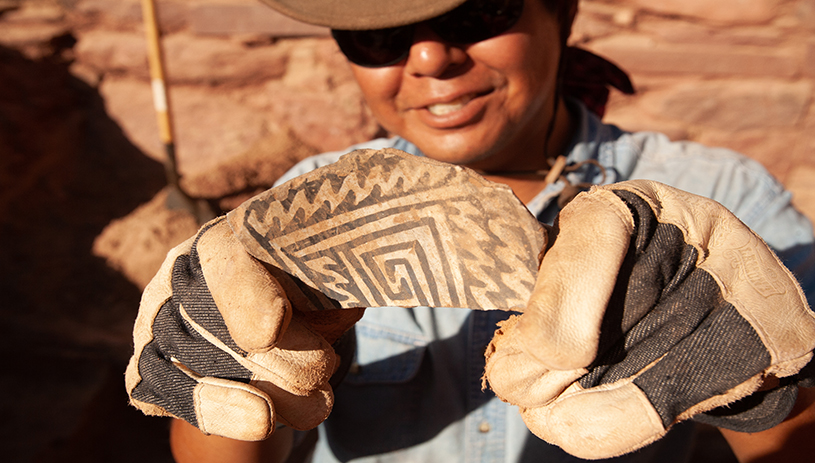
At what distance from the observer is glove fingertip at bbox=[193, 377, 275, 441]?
0.61 metres

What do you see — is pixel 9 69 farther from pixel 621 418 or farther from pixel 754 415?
pixel 754 415

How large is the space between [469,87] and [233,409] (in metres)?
0.69

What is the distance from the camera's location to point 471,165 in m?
1.17

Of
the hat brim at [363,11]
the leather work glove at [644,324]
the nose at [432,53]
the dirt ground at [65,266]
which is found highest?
the hat brim at [363,11]

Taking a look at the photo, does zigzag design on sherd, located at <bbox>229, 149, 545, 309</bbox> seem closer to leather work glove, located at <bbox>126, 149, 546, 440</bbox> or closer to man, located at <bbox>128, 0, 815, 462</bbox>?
leather work glove, located at <bbox>126, 149, 546, 440</bbox>

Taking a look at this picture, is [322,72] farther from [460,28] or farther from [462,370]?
[462,370]

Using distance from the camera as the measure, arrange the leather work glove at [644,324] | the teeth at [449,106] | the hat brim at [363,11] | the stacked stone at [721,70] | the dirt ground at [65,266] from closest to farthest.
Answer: the leather work glove at [644,324], the hat brim at [363,11], the teeth at [449,106], the stacked stone at [721,70], the dirt ground at [65,266]

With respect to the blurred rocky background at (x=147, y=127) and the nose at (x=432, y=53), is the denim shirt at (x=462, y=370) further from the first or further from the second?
the blurred rocky background at (x=147, y=127)

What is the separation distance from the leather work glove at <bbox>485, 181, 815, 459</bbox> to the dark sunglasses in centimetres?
46

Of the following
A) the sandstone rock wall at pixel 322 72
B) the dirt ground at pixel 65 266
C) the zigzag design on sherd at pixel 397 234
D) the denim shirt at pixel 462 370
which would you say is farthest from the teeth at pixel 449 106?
the dirt ground at pixel 65 266

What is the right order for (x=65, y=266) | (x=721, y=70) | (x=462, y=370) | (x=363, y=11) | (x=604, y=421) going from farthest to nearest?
(x=65, y=266), (x=721, y=70), (x=462, y=370), (x=363, y=11), (x=604, y=421)

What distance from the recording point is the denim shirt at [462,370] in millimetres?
1040

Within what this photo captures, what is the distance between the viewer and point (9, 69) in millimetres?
1900

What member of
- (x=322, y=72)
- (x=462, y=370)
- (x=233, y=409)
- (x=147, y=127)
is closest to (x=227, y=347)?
(x=233, y=409)
